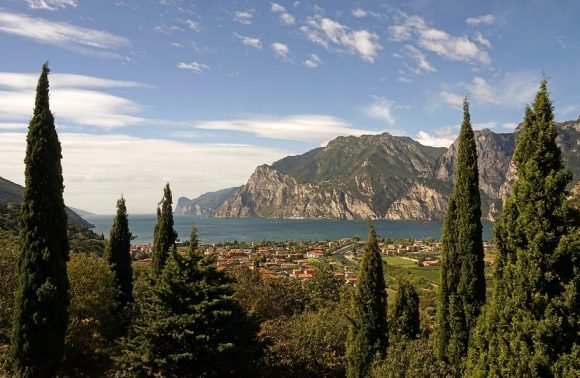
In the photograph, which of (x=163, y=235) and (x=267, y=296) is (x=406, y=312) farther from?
(x=163, y=235)

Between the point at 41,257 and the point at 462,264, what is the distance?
14.0 metres

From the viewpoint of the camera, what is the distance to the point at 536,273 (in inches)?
278

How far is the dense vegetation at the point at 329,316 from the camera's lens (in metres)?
7.09

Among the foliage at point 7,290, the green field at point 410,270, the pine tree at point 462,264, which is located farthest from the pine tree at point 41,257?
the green field at point 410,270

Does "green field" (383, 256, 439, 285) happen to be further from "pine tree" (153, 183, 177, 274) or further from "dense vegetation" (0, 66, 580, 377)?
"dense vegetation" (0, 66, 580, 377)

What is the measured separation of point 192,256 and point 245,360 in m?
3.37

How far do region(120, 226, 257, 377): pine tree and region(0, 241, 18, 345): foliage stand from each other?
7.25 m

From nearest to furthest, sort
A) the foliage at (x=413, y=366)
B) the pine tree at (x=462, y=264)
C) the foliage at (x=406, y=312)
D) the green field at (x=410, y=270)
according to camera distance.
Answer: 1. the foliage at (x=413, y=366)
2. the pine tree at (x=462, y=264)
3. the foliage at (x=406, y=312)
4. the green field at (x=410, y=270)

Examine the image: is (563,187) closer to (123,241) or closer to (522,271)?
(522,271)

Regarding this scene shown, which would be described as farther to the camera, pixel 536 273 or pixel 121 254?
pixel 121 254

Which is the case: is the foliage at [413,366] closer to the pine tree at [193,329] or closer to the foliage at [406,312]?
the pine tree at [193,329]

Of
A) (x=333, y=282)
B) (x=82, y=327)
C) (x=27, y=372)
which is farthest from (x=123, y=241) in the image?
(x=333, y=282)

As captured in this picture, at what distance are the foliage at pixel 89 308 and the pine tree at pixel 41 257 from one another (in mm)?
2555

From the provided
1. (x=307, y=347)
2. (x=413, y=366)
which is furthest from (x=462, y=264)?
(x=307, y=347)
